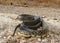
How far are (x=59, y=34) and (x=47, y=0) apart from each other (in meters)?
3.93

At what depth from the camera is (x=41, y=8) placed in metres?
7.77

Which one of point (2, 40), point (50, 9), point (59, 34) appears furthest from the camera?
point (50, 9)

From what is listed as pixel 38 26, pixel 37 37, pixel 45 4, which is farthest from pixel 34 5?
pixel 37 37

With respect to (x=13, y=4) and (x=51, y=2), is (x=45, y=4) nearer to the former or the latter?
(x=51, y=2)

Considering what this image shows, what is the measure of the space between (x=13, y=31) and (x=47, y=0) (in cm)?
400

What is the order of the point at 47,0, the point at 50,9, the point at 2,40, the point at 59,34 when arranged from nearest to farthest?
the point at 2,40 → the point at 59,34 → the point at 50,9 → the point at 47,0

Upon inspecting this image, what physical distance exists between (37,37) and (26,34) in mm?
232

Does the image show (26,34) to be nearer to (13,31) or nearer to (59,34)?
(13,31)

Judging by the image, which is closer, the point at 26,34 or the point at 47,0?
the point at 26,34

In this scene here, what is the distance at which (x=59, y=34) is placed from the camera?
4352mm

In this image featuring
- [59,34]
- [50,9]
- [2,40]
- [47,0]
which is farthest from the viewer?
[47,0]

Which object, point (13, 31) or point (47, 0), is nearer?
point (13, 31)

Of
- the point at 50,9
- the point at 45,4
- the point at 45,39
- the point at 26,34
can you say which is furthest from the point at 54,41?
the point at 45,4

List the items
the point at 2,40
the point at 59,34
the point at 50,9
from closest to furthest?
the point at 2,40 < the point at 59,34 < the point at 50,9
